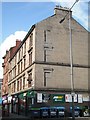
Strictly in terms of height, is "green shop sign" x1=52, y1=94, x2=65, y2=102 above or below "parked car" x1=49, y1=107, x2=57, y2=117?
above

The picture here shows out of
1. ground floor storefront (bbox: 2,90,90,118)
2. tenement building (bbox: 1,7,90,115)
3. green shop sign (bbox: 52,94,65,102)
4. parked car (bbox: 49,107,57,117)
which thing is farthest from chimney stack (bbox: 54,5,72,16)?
parked car (bbox: 49,107,57,117)

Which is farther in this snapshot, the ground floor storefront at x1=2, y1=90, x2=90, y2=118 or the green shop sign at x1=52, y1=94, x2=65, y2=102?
the green shop sign at x1=52, y1=94, x2=65, y2=102

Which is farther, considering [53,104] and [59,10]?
[59,10]

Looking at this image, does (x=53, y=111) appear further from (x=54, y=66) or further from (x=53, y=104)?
(x=54, y=66)

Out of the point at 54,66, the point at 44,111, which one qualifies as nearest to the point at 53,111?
the point at 44,111

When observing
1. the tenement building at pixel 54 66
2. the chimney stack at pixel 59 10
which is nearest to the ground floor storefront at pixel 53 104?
the tenement building at pixel 54 66

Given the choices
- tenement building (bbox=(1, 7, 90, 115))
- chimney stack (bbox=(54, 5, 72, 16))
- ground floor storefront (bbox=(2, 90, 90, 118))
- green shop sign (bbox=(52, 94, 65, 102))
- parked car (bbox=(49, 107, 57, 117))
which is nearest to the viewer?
ground floor storefront (bbox=(2, 90, 90, 118))

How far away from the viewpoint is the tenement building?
3547 cm

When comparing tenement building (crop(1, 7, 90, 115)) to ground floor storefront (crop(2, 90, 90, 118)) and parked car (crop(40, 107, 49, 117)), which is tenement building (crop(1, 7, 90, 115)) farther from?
parked car (crop(40, 107, 49, 117))

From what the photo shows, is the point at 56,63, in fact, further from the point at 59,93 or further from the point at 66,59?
the point at 59,93

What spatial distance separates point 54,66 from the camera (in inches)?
1453

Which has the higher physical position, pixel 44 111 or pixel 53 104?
pixel 53 104

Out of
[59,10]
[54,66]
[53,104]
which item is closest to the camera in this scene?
[53,104]

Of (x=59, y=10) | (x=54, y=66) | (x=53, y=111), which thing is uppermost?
(x=59, y=10)
